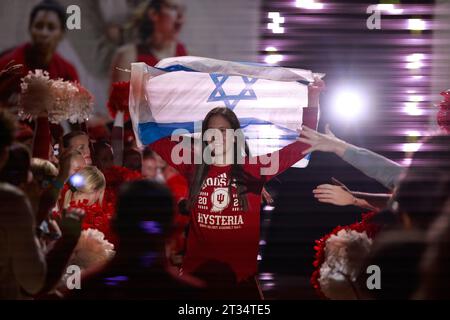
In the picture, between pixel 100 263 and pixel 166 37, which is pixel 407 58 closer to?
pixel 166 37

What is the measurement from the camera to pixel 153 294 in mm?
3615

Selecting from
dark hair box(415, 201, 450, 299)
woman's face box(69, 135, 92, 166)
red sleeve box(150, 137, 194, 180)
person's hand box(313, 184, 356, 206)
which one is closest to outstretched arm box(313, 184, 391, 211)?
person's hand box(313, 184, 356, 206)

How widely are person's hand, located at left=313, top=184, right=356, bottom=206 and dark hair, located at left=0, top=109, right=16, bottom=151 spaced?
1368mm

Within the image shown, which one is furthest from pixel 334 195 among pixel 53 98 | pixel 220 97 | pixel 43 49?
pixel 43 49

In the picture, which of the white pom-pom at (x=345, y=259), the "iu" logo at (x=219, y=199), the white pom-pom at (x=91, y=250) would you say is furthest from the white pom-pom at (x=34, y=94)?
the white pom-pom at (x=345, y=259)

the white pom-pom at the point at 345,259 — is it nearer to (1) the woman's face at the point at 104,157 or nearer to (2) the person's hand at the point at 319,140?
(2) the person's hand at the point at 319,140

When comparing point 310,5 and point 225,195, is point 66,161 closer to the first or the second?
point 225,195

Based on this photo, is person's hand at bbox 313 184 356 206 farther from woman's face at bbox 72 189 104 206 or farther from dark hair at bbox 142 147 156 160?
woman's face at bbox 72 189 104 206

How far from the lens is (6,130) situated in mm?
3496

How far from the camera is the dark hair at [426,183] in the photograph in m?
3.61

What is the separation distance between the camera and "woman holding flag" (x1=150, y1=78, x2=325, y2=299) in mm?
3590

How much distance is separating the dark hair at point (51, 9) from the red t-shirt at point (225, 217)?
69 cm

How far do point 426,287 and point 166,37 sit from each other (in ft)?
5.38
